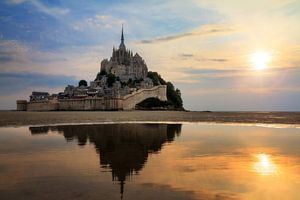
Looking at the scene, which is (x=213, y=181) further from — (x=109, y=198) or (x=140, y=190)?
(x=109, y=198)

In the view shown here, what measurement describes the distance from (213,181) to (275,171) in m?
3.68

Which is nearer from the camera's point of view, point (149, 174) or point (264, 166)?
point (149, 174)

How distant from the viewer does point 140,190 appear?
1090 cm

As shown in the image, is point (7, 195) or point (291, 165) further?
point (291, 165)

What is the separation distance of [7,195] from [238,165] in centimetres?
1019

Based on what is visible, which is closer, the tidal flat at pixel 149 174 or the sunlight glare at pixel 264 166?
the tidal flat at pixel 149 174

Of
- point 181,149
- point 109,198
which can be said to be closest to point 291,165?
point 181,149

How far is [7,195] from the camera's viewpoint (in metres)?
10.2

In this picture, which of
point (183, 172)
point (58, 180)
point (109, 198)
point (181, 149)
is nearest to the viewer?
point (109, 198)

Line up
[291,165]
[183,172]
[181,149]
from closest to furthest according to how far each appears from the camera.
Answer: [183,172]
[291,165]
[181,149]

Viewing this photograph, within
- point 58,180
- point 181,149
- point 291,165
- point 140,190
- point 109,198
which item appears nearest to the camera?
point 109,198

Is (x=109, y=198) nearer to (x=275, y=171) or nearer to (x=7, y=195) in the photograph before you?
(x=7, y=195)

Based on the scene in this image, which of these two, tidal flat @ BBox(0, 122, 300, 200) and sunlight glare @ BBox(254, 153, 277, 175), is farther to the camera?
sunlight glare @ BBox(254, 153, 277, 175)

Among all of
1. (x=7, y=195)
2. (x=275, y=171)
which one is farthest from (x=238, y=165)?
(x=7, y=195)
